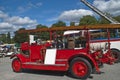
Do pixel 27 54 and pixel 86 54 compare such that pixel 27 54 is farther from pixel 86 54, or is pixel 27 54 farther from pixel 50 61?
pixel 86 54

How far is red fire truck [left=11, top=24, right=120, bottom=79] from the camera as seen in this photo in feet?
33.7

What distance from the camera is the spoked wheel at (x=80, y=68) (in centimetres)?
1008

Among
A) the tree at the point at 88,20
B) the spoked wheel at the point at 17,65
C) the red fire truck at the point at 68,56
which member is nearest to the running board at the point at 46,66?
the red fire truck at the point at 68,56

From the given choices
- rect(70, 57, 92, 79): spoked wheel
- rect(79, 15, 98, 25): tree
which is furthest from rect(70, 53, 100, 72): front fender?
rect(79, 15, 98, 25): tree

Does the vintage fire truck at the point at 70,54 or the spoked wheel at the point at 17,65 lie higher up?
the vintage fire truck at the point at 70,54

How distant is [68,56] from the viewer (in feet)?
35.0

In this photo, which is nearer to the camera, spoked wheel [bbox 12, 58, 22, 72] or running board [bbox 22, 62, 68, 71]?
running board [bbox 22, 62, 68, 71]

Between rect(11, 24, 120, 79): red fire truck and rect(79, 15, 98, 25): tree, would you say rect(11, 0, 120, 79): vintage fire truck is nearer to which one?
rect(11, 24, 120, 79): red fire truck

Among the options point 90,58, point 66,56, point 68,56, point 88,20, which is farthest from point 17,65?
point 88,20

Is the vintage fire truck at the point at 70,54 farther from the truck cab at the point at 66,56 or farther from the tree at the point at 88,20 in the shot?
the tree at the point at 88,20

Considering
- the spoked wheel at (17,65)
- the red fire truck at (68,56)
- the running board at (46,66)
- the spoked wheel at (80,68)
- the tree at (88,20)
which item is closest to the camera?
the spoked wheel at (80,68)

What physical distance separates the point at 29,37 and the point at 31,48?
577mm

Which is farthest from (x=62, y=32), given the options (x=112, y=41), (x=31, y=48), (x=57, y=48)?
(x=112, y=41)

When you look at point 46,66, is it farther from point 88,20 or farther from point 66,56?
point 88,20
